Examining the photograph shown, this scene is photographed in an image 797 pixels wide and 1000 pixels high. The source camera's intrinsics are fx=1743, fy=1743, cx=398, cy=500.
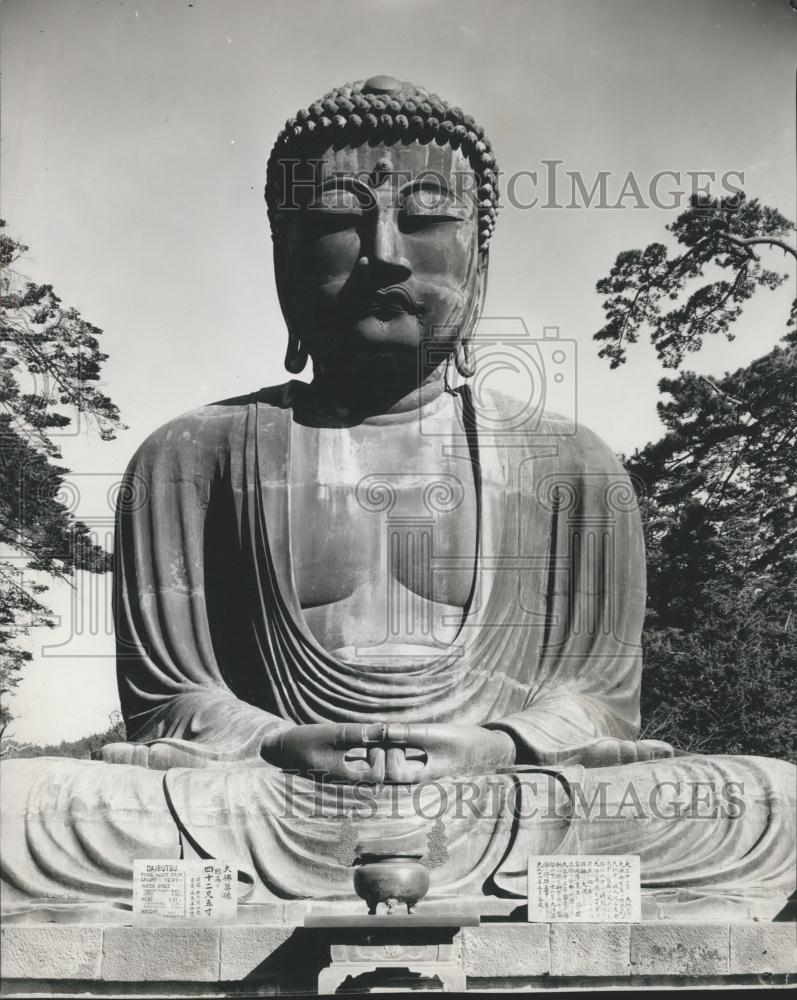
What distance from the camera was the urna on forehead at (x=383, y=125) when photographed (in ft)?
30.3

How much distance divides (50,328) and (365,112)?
522 centimetres

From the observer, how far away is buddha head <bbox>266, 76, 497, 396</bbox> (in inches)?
360

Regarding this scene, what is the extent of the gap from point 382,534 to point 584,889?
239cm

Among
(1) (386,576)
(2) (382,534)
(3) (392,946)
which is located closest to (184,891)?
(3) (392,946)

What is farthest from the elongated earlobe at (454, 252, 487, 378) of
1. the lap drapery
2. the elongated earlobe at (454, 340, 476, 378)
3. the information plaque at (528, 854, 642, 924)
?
the information plaque at (528, 854, 642, 924)

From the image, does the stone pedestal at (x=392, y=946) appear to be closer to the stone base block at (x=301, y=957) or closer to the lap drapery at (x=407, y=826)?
the stone base block at (x=301, y=957)

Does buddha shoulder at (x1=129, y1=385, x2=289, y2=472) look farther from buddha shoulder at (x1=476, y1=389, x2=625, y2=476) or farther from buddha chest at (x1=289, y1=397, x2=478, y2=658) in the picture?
buddha shoulder at (x1=476, y1=389, x2=625, y2=476)

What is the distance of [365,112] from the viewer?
30.2 feet

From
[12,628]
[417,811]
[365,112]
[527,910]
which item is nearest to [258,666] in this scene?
[417,811]

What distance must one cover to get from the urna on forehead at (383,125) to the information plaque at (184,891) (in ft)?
12.3

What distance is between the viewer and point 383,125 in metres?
9.24

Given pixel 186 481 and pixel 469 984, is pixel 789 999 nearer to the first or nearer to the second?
pixel 469 984

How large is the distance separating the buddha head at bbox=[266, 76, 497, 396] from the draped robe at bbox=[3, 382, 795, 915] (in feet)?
1.57

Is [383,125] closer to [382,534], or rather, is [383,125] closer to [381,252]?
[381,252]
